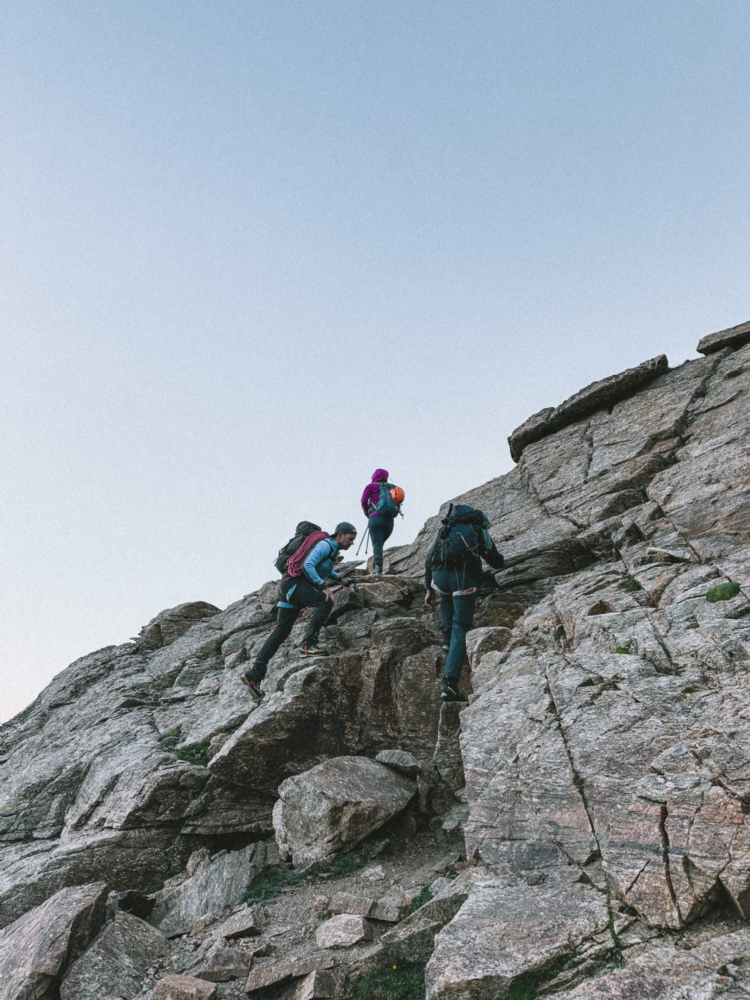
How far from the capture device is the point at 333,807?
10789 millimetres

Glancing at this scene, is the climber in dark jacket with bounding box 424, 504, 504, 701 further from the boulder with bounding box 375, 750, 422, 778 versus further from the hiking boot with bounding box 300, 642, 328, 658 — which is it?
the hiking boot with bounding box 300, 642, 328, 658

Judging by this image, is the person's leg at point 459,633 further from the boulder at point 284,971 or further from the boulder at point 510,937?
the boulder at point 284,971

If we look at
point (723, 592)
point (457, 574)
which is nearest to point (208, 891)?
point (457, 574)

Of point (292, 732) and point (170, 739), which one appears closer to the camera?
point (292, 732)

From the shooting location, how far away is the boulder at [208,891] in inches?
400

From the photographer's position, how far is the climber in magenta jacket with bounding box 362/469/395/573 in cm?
2003

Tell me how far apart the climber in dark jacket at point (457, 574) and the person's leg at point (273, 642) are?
3.70 meters

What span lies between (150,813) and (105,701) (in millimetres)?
7212

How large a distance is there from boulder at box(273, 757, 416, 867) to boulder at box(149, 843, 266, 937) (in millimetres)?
698

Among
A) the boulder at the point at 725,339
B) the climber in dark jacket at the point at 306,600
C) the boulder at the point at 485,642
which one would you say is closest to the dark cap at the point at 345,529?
the climber in dark jacket at the point at 306,600

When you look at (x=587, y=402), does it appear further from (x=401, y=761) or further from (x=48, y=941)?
(x=48, y=941)

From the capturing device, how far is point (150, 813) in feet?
41.1

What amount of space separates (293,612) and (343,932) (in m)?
7.74

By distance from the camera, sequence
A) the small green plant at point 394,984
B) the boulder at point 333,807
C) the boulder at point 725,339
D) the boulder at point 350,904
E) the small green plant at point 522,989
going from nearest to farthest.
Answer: the small green plant at point 522,989 → the small green plant at point 394,984 → the boulder at point 350,904 → the boulder at point 333,807 → the boulder at point 725,339
